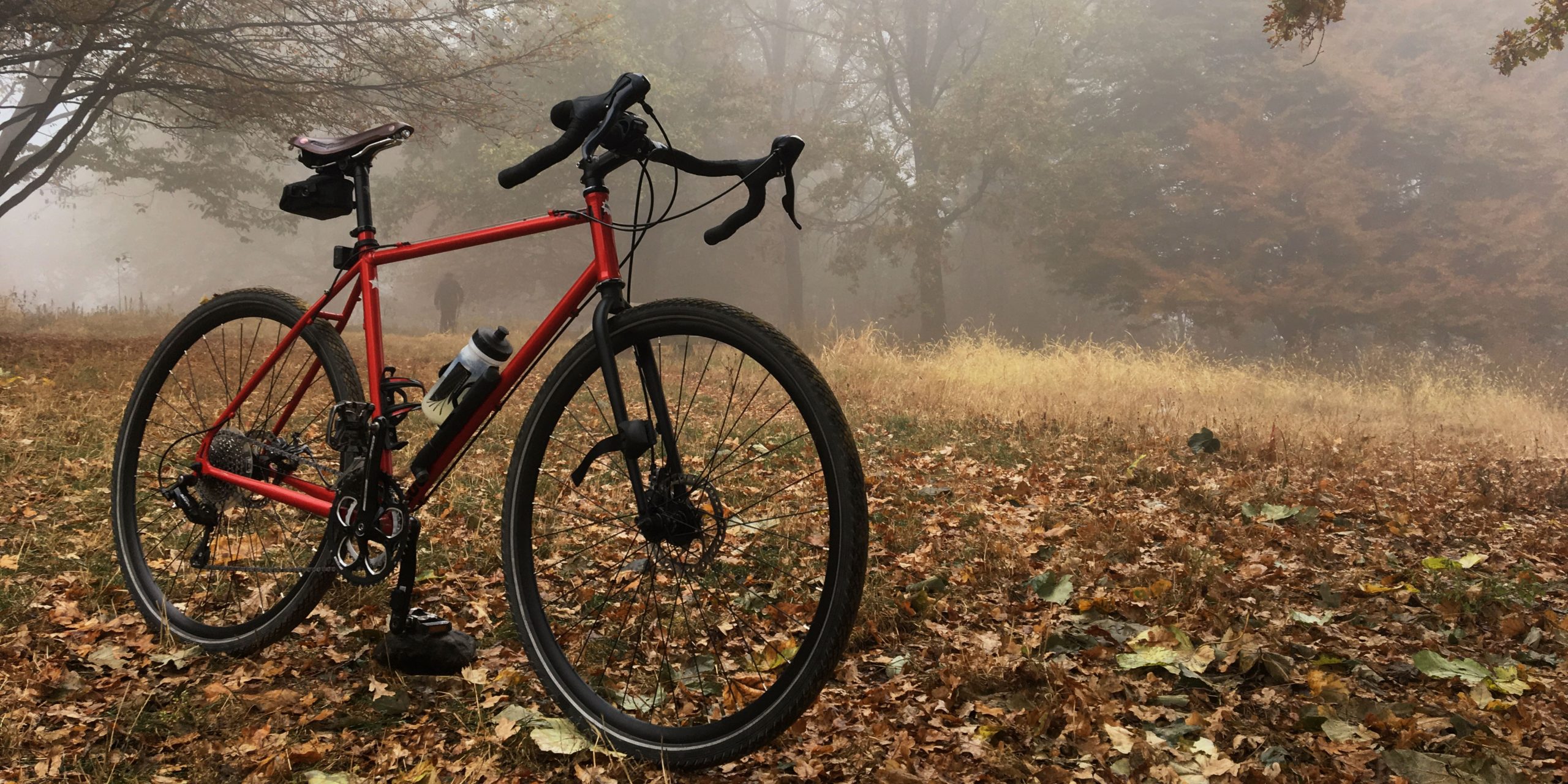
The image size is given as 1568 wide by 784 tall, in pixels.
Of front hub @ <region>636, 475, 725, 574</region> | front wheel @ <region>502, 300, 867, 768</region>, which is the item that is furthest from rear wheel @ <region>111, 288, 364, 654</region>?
front hub @ <region>636, 475, 725, 574</region>

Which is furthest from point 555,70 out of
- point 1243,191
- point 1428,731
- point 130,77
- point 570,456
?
point 1428,731

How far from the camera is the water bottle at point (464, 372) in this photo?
2.32m

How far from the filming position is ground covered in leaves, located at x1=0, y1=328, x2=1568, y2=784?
6.93 feet

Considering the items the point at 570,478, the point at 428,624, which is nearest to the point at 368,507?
the point at 428,624

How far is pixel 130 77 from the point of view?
9977 millimetres

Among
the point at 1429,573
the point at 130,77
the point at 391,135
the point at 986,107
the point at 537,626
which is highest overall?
the point at 986,107

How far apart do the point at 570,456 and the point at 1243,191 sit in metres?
22.1

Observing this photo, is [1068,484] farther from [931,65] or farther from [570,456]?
[931,65]

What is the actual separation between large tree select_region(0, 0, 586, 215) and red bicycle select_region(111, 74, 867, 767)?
7534 millimetres

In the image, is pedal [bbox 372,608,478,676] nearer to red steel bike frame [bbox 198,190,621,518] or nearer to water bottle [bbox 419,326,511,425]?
red steel bike frame [bbox 198,190,621,518]

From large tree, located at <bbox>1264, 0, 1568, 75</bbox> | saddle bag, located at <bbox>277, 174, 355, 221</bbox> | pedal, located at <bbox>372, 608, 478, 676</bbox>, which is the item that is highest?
large tree, located at <bbox>1264, 0, 1568, 75</bbox>

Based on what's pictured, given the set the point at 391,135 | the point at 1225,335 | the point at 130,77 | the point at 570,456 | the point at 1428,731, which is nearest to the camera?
the point at 1428,731

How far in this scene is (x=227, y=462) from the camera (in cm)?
294

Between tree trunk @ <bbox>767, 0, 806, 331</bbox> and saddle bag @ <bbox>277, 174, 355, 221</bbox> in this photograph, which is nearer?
saddle bag @ <bbox>277, 174, 355, 221</bbox>
